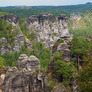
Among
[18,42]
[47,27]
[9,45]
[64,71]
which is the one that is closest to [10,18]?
[18,42]

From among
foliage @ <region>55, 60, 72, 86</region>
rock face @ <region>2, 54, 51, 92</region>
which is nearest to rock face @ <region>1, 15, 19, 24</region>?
rock face @ <region>2, 54, 51, 92</region>

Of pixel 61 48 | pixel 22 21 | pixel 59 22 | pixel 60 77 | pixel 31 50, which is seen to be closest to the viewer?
pixel 60 77

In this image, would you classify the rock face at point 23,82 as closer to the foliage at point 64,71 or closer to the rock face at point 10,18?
the foliage at point 64,71

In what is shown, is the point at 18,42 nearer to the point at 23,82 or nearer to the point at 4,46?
the point at 4,46

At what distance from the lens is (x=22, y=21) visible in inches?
5546

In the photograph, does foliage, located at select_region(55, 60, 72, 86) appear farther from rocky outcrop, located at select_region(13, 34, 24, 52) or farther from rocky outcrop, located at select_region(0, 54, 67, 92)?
rocky outcrop, located at select_region(13, 34, 24, 52)

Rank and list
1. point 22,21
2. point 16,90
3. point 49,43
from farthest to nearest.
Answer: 1. point 22,21
2. point 49,43
3. point 16,90

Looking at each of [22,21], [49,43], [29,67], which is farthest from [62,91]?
[22,21]

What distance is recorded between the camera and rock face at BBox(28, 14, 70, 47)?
5183 inches

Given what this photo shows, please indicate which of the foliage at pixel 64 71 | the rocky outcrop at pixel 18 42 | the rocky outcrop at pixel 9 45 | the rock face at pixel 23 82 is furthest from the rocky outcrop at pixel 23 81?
the rocky outcrop at pixel 18 42

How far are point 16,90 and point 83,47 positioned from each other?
18.4m

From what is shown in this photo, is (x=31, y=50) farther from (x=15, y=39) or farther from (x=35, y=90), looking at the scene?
(x=35, y=90)

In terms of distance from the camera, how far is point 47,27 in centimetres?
14300

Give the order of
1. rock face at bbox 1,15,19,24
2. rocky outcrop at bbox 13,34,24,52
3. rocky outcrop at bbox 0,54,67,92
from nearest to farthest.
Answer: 1. rocky outcrop at bbox 0,54,67,92
2. rocky outcrop at bbox 13,34,24,52
3. rock face at bbox 1,15,19,24
